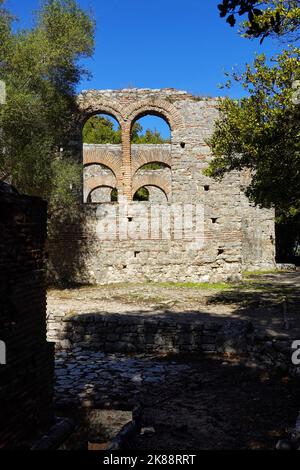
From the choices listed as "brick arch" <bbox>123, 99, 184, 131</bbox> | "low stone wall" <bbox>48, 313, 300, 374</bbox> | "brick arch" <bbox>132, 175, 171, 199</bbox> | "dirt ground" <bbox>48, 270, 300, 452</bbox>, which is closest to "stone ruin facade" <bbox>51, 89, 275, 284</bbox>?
"brick arch" <bbox>123, 99, 184, 131</bbox>

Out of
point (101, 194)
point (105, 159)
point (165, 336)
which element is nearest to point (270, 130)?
point (165, 336)

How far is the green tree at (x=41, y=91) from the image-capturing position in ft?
39.1

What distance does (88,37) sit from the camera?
13.7 m

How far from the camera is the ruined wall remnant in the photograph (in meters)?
4.03

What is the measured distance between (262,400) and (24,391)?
121 inches

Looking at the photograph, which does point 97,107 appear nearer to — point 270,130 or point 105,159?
point 105,159

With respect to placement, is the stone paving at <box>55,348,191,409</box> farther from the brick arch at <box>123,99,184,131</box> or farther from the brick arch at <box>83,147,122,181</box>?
the brick arch at <box>83,147,122,181</box>

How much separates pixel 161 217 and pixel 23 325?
456 inches

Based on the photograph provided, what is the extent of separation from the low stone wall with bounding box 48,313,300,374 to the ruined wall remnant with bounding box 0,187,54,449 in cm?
384

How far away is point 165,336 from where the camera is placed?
8.51 m

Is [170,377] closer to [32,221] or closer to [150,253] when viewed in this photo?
[32,221]

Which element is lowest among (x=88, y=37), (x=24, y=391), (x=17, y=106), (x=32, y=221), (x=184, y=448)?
(x=184, y=448)
